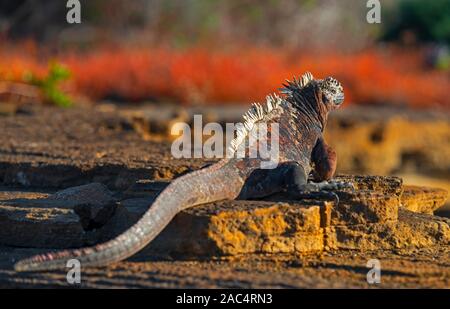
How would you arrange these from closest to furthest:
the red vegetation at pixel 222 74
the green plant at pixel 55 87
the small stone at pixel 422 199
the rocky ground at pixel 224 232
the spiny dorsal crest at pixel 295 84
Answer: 1. the rocky ground at pixel 224 232
2. the spiny dorsal crest at pixel 295 84
3. the small stone at pixel 422 199
4. the green plant at pixel 55 87
5. the red vegetation at pixel 222 74

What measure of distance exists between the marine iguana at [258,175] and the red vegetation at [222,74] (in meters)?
8.32

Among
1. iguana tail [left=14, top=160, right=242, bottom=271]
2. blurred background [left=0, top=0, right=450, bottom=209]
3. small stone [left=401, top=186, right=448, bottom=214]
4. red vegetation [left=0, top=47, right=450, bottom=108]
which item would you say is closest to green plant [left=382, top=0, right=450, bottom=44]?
blurred background [left=0, top=0, right=450, bottom=209]

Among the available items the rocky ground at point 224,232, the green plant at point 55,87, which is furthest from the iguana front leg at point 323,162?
the green plant at point 55,87

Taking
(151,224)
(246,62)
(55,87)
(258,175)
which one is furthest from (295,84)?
(246,62)

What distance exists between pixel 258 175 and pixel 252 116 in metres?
0.42

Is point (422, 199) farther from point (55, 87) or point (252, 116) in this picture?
point (55, 87)

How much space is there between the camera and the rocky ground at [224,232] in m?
4.88

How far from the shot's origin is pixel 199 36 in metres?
21.6

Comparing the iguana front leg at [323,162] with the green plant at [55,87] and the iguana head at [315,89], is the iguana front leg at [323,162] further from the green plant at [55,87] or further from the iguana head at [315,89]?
the green plant at [55,87]

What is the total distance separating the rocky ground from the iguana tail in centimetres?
7

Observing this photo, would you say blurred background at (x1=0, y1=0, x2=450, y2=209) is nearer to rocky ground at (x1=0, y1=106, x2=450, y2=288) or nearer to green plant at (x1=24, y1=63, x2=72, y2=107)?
green plant at (x1=24, y1=63, x2=72, y2=107)

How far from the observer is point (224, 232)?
16.8 feet

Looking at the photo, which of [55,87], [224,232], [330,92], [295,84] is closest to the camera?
[224,232]

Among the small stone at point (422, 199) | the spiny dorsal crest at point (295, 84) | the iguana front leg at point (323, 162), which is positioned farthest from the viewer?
the small stone at point (422, 199)
